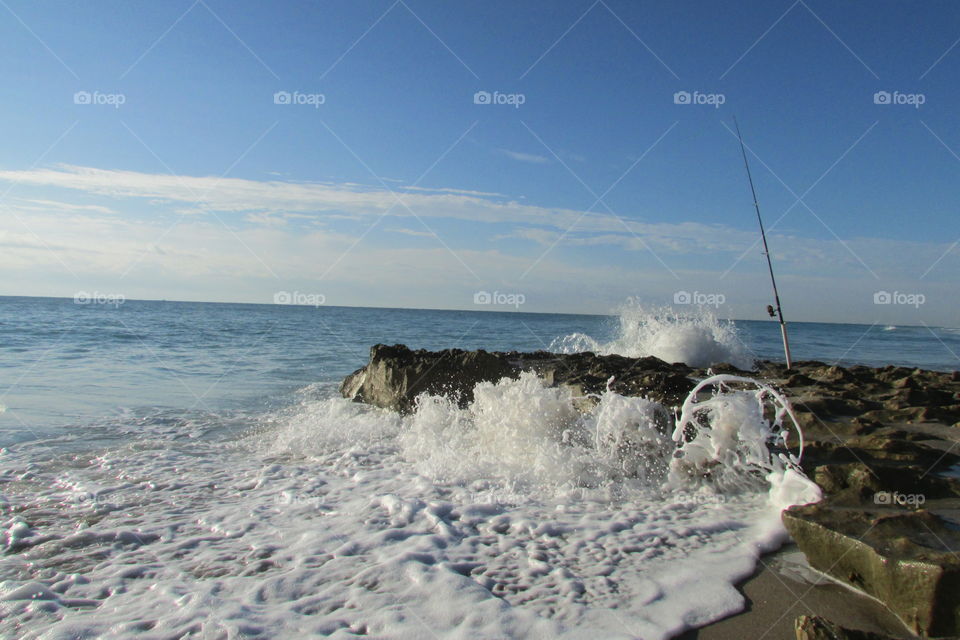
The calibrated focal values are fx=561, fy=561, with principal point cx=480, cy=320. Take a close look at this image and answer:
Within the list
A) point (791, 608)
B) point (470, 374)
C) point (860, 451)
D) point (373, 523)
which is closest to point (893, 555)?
point (791, 608)

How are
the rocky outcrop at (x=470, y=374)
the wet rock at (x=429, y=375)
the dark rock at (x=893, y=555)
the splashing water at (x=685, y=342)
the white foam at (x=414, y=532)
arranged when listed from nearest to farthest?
the dark rock at (x=893, y=555) < the white foam at (x=414, y=532) < the rocky outcrop at (x=470, y=374) < the wet rock at (x=429, y=375) < the splashing water at (x=685, y=342)

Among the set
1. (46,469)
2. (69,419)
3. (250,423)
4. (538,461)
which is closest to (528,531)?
(538,461)

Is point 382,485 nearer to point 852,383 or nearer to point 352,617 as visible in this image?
point 352,617

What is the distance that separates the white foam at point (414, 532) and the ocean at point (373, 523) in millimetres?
18

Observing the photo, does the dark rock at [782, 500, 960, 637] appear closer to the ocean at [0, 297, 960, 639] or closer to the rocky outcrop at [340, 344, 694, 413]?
the ocean at [0, 297, 960, 639]

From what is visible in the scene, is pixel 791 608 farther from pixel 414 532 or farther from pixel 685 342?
pixel 685 342

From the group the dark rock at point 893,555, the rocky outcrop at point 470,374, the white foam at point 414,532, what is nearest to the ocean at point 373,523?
the white foam at point 414,532

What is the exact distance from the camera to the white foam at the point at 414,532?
3.31m

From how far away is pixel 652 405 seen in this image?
6.19m

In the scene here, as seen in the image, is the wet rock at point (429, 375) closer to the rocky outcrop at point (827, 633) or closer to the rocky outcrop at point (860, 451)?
the rocky outcrop at point (860, 451)

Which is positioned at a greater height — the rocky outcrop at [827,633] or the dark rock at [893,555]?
the dark rock at [893,555]

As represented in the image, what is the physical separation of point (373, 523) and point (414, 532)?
→ 438mm

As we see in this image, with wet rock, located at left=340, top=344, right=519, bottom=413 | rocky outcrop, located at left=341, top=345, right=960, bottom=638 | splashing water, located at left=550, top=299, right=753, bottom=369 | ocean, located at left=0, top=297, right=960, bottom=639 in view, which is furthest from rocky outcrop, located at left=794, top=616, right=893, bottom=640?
splashing water, located at left=550, top=299, right=753, bottom=369

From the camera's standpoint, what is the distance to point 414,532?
179 inches
